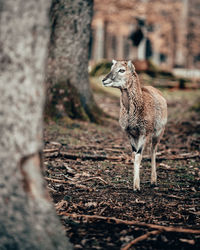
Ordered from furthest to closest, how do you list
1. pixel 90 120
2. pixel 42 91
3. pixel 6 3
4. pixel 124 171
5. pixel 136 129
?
pixel 90 120
pixel 124 171
pixel 136 129
pixel 42 91
pixel 6 3

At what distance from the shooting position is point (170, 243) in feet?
12.9

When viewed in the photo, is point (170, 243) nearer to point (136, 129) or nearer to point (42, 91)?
point (42, 91)

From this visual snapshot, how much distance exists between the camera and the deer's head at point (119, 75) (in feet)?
19.8

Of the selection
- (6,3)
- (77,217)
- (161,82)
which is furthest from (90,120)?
(161,82)

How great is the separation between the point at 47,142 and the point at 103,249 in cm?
482

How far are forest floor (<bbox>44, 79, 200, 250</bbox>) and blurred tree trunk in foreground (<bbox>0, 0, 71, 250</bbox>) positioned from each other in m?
0.72

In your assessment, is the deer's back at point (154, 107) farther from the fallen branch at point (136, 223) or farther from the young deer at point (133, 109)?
the fallen branch at point (136, 223)

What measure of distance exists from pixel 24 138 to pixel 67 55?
23.2 feet

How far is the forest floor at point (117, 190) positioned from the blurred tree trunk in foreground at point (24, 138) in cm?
72

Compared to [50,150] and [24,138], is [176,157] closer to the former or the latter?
[50,150]

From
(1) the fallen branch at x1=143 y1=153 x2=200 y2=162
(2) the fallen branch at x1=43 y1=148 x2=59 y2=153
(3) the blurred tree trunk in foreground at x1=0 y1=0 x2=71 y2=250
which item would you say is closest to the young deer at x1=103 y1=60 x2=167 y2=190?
(1) the fallen branch at x1=143 y1=153 x2=200 y2=162

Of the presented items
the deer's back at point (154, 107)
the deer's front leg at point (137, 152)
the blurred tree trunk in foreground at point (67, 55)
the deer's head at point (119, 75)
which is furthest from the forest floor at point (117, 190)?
the deer's head at point (119, 75)

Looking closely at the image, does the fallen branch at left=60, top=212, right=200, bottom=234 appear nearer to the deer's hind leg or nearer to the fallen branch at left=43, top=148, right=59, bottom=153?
the deer's hind leg

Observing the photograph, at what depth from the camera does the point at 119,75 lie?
20.0ft
